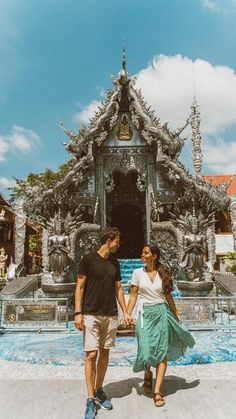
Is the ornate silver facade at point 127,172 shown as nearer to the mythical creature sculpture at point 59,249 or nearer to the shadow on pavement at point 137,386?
the mythical creature sculpture at point 59,249

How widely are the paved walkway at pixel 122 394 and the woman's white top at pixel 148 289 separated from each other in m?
0.91

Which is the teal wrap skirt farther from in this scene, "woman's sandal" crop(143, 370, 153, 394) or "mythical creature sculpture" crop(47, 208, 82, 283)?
"mythical creature sculpture" crop(47, 208, 82, 283)

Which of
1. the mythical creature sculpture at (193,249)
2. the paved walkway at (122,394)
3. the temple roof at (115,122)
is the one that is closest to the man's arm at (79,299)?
the paved walkway at (122,394)

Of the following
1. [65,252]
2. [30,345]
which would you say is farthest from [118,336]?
[65,252]

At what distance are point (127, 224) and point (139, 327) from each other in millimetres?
12710

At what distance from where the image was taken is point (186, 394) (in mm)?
3719

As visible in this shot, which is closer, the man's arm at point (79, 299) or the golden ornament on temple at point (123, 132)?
the man's arm at point (79, 299)

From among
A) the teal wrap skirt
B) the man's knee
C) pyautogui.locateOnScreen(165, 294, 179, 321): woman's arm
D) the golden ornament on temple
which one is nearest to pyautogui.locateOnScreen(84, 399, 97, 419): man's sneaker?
the man's knee

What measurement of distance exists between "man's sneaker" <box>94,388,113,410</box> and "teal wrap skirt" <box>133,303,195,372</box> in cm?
53

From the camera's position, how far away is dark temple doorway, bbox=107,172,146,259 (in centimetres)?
1491

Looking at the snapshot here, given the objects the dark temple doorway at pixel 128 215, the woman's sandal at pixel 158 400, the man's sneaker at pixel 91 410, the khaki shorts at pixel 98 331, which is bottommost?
the woman's sandal at pixel 158 400

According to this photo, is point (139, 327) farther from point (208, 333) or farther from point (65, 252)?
point (65, 252)

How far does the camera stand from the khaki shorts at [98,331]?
3339mm

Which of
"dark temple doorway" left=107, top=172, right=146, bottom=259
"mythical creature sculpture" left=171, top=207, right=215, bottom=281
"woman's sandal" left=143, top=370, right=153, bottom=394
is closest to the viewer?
"woman's sandal" left=143, top=370, right=153, bottom=394
